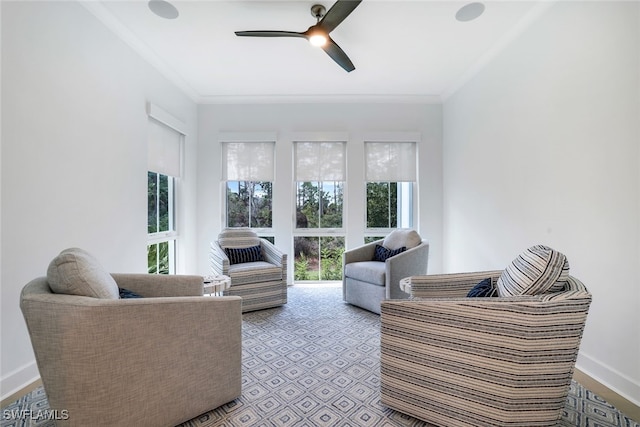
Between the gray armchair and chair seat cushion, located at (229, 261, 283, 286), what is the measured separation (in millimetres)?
840

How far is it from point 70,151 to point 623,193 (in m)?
3.84

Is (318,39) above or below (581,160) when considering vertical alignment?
above

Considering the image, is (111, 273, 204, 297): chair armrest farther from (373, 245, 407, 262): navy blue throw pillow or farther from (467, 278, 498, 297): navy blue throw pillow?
(373, 245, 407, 262): navy blue throw pillow

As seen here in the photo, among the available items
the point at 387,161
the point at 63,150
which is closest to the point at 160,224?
the point at 63,150

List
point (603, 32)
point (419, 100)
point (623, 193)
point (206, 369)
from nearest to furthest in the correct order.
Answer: point (206, 369) → point (623, 193) → point (603, 32) → point (419, 100)

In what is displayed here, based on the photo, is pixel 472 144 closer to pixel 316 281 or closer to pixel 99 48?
pixel 316 281

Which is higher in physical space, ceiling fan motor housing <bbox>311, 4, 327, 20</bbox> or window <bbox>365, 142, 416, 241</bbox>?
ceiling fan motor housing <bbox>311, 4, 327, 20</bbox>

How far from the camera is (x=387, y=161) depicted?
4.30m

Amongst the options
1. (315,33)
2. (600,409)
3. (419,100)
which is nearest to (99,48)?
(315,33)

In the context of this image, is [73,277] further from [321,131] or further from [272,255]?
[321,131]

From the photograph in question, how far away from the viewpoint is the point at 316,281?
440 centimetres

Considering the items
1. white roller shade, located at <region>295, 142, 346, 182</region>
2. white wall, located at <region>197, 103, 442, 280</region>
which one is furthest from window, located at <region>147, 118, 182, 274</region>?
white roller shade, located at <region>295, 142, 346, 182</region>

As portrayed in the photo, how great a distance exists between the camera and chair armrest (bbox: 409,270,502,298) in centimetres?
206

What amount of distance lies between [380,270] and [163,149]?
2.93m
